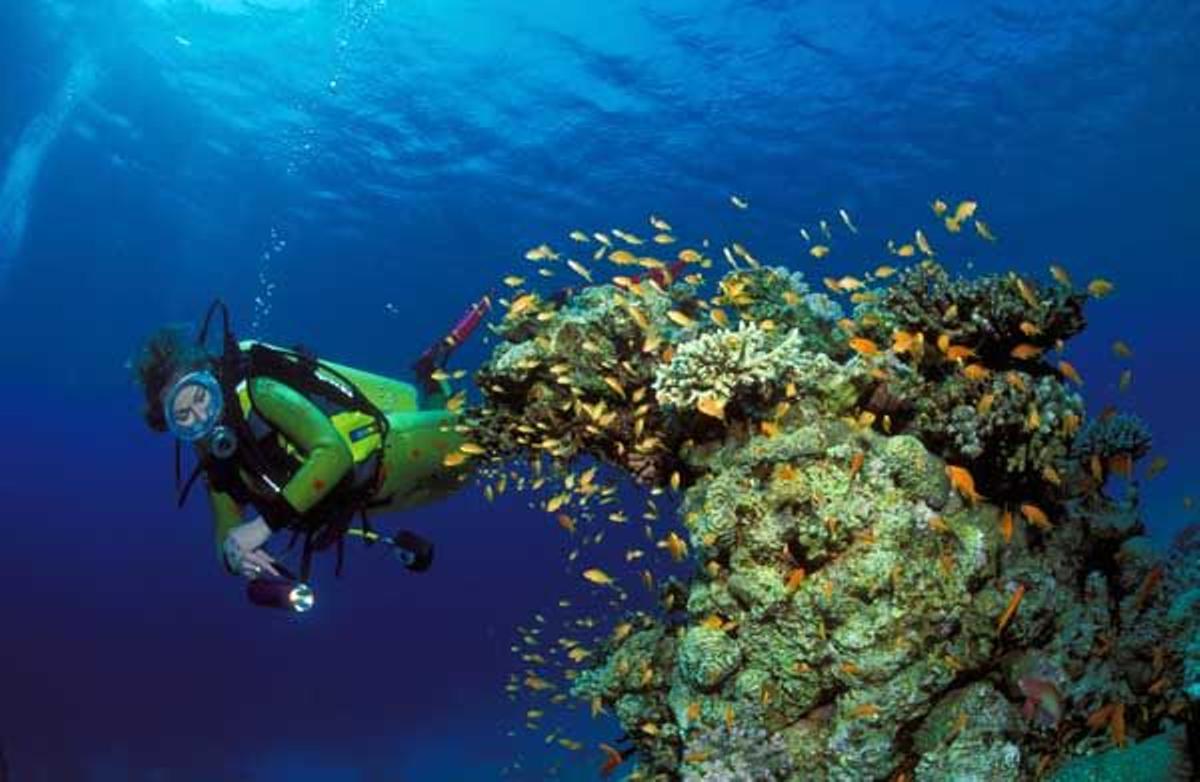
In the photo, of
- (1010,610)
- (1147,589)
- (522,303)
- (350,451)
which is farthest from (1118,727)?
(350,451)

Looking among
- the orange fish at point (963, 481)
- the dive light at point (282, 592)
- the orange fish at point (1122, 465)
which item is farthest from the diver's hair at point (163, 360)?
the orange fish at point (1122, 465)

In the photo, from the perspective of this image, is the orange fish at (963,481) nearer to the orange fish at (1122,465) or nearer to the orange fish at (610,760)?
the orange fish at (1122,465)

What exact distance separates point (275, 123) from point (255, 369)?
30.0 m

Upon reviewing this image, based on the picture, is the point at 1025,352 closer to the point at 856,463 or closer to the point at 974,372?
the point at 974,372

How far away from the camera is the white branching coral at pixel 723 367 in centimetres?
561

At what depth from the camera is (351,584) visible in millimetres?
74688

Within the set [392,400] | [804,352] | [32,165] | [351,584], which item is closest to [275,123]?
[32,165]

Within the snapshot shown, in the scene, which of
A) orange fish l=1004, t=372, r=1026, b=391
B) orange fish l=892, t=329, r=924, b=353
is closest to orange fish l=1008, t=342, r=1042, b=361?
orange fish l=1004, t=372, r=1026, b=391

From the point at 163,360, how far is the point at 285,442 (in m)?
1.13

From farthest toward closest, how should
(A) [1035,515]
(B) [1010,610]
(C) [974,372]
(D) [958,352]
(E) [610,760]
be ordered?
(E) [610,760] < (C) [974,372] < (D) [958,352] < (A) [1035,515] < (B) [1010,610]

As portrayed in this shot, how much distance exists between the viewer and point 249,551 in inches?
227

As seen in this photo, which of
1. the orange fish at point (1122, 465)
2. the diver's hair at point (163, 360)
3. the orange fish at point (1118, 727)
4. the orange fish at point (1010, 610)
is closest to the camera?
the orange fish at point (1118, 727)

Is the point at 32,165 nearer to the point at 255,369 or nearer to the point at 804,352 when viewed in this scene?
the point at 255,369

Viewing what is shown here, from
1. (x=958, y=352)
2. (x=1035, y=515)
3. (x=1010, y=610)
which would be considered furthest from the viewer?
(x=958, y=352)
